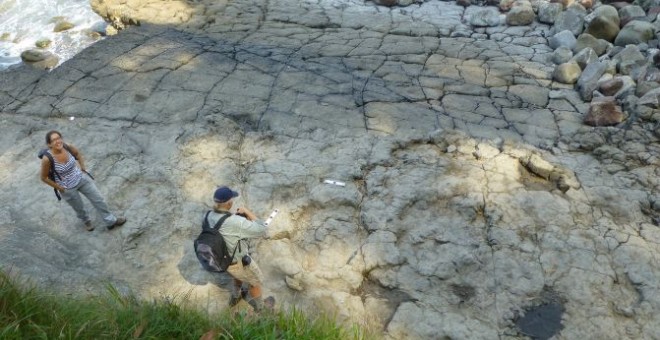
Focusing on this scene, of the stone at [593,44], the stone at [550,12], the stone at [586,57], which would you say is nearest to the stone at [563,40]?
the stone at [593,44]

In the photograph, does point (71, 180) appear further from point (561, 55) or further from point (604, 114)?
point (561, 55)

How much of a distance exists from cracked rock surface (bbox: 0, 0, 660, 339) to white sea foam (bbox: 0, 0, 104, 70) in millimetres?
2730

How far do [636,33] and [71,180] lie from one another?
24.1ft

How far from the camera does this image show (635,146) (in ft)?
17.8

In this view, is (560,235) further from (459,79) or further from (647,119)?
(459,79)

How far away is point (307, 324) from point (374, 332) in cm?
62

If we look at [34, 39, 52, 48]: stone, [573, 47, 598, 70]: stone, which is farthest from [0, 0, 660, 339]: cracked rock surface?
[34, 39, 52, 48]: stone

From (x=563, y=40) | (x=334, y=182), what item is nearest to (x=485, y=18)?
(x=563, y=40)

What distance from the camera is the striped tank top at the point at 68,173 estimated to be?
4320 mm

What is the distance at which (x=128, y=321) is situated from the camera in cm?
336

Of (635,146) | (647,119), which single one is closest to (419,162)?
(635,146)

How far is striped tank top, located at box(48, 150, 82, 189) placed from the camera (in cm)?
432

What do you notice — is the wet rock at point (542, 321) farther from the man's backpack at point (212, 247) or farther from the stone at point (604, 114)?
the stone at point (604, 114)

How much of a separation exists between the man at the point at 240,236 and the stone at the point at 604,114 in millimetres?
4180
